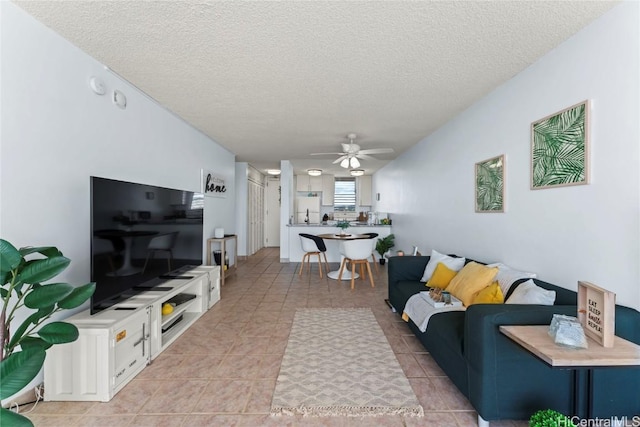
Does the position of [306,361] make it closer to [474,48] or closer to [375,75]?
[375,75]

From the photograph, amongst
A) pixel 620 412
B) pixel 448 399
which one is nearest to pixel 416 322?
pixel 448 399

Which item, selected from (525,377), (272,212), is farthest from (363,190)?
(525,377)

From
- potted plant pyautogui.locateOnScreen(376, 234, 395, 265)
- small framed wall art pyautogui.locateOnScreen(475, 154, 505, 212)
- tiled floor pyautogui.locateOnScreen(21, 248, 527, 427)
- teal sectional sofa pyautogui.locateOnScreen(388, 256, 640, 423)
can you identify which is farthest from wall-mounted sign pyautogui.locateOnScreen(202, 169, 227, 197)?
teal sectional sofa pyautogui.locateOnScreen(388, 256, 640, 423)

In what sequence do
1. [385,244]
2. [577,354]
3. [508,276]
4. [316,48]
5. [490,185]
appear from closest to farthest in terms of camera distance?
1. [577,354]
2. [316,48]
3. [508,276]
4. [490,185]
5. [385,244]

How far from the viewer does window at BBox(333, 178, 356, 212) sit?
9902 millimetres

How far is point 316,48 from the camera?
84.7 inches

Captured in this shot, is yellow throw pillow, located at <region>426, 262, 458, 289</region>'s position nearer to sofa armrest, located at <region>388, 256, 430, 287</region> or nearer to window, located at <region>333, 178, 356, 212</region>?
sofa armrest, located at <region>388, 256, 430, 287</region>

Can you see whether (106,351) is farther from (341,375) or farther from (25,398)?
(341,375)

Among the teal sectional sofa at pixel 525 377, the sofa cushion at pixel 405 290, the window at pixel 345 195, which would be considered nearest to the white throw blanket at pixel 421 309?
the sofa cushion at pixel 405 290

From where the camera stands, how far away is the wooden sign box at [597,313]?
1296mm

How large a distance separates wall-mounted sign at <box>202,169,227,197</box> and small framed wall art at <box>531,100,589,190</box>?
13.8 feet

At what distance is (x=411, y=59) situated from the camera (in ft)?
7.58

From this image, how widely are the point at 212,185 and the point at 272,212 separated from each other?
16.3 ft

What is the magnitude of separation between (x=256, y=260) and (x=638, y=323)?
6.61 metres
